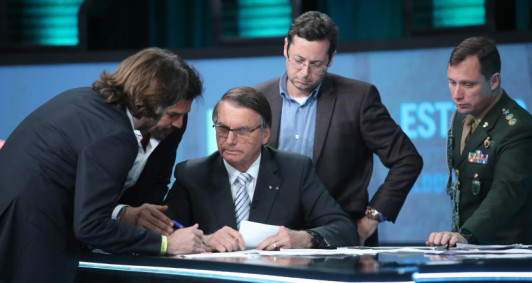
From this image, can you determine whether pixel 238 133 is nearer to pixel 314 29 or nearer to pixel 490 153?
pixel 314 29

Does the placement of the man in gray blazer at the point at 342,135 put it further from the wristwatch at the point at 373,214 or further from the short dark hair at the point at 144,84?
the short dark hair at the point at 144,84

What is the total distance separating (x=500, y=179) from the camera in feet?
9.14

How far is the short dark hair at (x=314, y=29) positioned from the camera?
10.1 ft

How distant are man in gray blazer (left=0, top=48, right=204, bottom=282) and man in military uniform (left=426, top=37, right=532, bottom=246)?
1.28m

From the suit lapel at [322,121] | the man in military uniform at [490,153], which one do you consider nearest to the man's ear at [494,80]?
the man in military uniform at [490,153]

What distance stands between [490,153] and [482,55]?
405 millimetres

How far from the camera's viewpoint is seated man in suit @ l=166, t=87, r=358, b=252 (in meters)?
2.77

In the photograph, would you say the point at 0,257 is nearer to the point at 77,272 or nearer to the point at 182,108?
the point at 77,272

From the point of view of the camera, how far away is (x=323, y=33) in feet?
10.2

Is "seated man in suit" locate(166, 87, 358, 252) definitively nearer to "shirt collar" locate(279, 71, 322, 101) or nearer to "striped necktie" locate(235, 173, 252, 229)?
"striped necktie" locate(235, 173, 252, 229)

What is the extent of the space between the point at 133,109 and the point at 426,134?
109 inches

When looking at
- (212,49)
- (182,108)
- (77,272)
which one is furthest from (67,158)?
(212,49)

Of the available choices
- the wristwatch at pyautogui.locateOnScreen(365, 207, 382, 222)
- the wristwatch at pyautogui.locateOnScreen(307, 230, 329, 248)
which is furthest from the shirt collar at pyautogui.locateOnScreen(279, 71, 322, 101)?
the wristwatch at pyautogui.locateOnScreen(307, 230, 329, 248)

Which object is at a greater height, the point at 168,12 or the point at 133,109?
the point at 168,12
